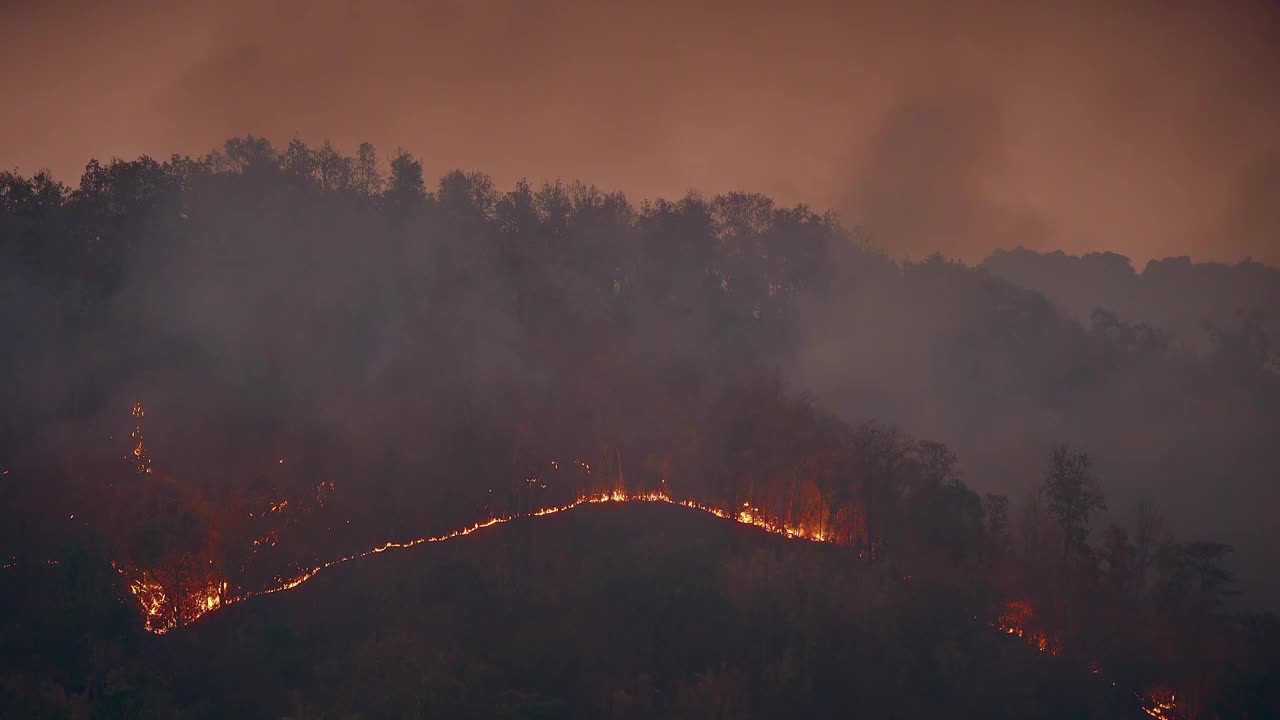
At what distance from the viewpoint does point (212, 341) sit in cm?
6222

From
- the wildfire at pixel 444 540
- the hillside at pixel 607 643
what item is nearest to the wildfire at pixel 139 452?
the wildfire at pixel 444 540

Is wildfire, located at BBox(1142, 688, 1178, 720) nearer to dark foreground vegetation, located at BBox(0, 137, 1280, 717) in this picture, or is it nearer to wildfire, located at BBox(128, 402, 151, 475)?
dark foreground vegetation, located at BBox(0, 137, 1280, 717)

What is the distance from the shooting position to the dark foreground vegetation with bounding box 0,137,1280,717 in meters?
41.0

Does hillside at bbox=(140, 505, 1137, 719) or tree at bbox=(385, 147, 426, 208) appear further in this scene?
tree at bbox=(385, 147, 426, 208)

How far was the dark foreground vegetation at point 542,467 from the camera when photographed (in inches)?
1614

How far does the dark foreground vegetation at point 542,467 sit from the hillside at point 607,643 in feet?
0.65

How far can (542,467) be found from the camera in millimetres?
58906

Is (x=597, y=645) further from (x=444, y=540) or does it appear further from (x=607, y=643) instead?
(x=444, y=540)

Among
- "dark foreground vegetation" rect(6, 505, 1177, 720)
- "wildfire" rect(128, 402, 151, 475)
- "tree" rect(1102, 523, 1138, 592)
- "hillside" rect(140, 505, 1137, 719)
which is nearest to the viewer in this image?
"dark foreground vegetation" rect(6, 505, 1177, 720)

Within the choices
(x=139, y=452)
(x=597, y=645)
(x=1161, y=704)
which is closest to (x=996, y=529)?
(x=1161, y=704)

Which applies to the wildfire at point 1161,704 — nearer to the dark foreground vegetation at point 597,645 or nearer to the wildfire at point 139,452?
the dark foreground vegetation at point 597,645

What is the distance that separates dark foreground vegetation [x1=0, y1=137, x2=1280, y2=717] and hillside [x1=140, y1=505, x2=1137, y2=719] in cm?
20

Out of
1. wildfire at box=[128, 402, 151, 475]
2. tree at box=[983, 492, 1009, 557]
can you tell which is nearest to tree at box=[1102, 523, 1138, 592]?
tree at box=[983, 492, 1009, 557]

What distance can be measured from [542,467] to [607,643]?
57.7 feet
